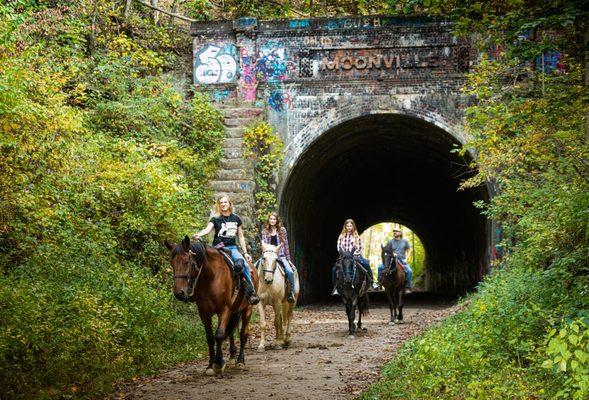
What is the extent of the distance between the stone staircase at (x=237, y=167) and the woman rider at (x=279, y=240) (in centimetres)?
591

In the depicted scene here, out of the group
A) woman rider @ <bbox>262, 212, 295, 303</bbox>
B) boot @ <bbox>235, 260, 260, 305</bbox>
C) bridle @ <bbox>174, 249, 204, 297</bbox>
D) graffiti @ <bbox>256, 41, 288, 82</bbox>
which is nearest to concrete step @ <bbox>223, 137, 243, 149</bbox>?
graffiti @ <bbox>256, 41, 288, 82</bbox>

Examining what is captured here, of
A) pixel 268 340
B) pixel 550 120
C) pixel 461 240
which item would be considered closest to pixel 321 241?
pixel 461 240

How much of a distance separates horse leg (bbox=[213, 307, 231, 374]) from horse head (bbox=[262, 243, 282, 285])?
2.16 meters

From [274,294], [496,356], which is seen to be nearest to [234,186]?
[274,294]

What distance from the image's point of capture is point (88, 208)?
13.9m

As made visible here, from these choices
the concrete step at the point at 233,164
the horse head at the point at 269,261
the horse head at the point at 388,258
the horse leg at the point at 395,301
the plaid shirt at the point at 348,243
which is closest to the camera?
the horse head at the point at 269,261

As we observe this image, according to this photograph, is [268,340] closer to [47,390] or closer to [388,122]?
[47,390]

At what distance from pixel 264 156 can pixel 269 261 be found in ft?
26.4

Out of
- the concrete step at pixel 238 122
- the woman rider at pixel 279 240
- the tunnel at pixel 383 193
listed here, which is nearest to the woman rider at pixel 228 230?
the woman rider at pixel 279 240

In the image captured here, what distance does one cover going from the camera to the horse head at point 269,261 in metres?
12.5

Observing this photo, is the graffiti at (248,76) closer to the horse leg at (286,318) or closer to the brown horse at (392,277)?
the brown horse at (392,277)

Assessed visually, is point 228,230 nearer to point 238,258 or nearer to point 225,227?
point 225,227

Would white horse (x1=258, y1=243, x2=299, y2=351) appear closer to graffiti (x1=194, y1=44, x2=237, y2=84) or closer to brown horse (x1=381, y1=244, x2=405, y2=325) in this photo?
brown horse (x1=381, y1=244, x2=405, y2=325)

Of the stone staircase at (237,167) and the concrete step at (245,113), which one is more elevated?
the concrete step at (245,113)
